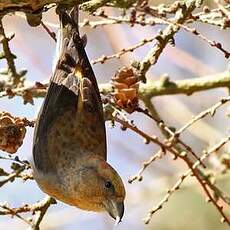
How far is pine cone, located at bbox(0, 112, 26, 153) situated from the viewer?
2.39m

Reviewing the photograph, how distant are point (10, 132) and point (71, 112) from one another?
27.9 inches

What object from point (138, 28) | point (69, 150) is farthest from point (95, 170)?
point (138, 28)

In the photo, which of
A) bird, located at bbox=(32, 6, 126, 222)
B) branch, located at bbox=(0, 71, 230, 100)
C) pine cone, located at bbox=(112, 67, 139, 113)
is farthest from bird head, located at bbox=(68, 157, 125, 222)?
pine cone, located at bbox=(112, 67, 139, 113)

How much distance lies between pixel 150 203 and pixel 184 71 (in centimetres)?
89

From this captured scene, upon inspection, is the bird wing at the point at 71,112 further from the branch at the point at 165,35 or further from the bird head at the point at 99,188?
the branch at the point at 165,35

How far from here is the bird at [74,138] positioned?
9.50ft

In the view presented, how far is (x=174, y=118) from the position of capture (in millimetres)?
4738

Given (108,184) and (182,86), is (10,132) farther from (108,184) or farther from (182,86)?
(182,86)

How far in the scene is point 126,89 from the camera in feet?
7.91

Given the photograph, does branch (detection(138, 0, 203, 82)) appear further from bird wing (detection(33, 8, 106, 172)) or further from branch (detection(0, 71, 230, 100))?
branch (detection(0, 71, 230, 100))

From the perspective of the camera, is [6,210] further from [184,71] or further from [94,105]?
[184,71]

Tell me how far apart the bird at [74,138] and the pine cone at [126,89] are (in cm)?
40

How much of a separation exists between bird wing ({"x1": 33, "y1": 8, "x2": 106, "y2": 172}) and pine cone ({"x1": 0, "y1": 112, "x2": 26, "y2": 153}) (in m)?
0.50

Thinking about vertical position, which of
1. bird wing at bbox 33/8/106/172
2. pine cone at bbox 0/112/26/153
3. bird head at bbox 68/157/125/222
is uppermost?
pine cone at bbox 0/112/26/153
